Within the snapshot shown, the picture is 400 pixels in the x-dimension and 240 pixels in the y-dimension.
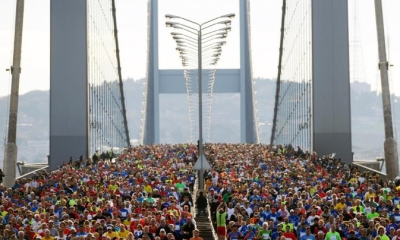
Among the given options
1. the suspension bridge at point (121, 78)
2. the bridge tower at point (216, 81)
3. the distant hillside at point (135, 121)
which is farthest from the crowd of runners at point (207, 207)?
the distant hillside at point (135, 121)

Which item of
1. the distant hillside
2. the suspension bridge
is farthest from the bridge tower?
the suspension bridge

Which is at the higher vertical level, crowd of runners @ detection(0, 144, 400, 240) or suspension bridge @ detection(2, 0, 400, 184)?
suspension bridge @ detection(2, 0, 400, 184)

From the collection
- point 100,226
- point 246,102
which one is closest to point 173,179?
point 100,226

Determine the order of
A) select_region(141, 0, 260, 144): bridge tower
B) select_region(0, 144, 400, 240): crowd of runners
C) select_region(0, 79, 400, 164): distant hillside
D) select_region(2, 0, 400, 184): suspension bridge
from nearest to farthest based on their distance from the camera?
select_region(0, 144, 400, 240): crowd of runners → select_region(2, 0, 400, 184): suspension bridge → select_region(141, 0, 260, 144): bridge tower → select_region(0, 79, 400, 164): distant hillside

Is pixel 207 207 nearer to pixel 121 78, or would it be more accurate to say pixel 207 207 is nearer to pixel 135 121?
pixel 121 78

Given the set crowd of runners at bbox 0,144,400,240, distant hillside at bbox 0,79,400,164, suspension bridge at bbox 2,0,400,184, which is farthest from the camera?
distant hillside at bbox 0,79,400,164

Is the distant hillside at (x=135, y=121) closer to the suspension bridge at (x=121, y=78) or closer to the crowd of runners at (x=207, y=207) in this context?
the suspension bridge at (x=121, y=78)

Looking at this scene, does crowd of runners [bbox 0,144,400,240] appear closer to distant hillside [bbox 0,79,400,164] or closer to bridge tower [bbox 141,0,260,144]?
bridge tower [bbox 141,0,260,144]
